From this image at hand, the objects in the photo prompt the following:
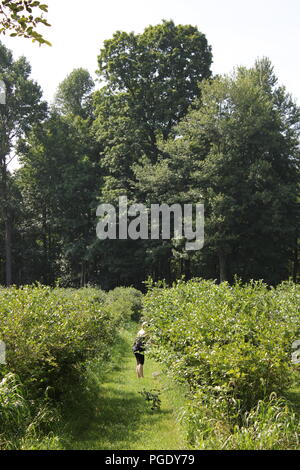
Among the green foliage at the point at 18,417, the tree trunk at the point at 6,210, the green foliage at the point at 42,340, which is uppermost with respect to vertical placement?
the tree trunk at the point at 6,210

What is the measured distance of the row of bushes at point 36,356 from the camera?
21.0ft

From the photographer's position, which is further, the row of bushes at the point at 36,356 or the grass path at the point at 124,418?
the grass path at the point at 124,418

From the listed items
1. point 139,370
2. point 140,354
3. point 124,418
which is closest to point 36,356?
point 124,418

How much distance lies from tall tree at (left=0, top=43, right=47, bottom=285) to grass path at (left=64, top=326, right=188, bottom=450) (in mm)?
28499

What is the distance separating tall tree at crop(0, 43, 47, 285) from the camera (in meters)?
38.2

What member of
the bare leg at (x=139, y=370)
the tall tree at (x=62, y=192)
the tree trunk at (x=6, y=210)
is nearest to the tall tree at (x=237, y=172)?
the tall tree at (x=62, y=192)

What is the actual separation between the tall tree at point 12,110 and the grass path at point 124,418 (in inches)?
1122

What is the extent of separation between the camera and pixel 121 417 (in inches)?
346

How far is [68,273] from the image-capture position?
4428 cm

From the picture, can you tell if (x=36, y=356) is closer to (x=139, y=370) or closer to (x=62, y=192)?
(x=139, y=370)

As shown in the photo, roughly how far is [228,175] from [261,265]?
782 cm

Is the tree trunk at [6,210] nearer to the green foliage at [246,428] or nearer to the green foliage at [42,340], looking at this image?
the green foliage at [42,340]

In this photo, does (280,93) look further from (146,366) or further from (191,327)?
(191,327)
